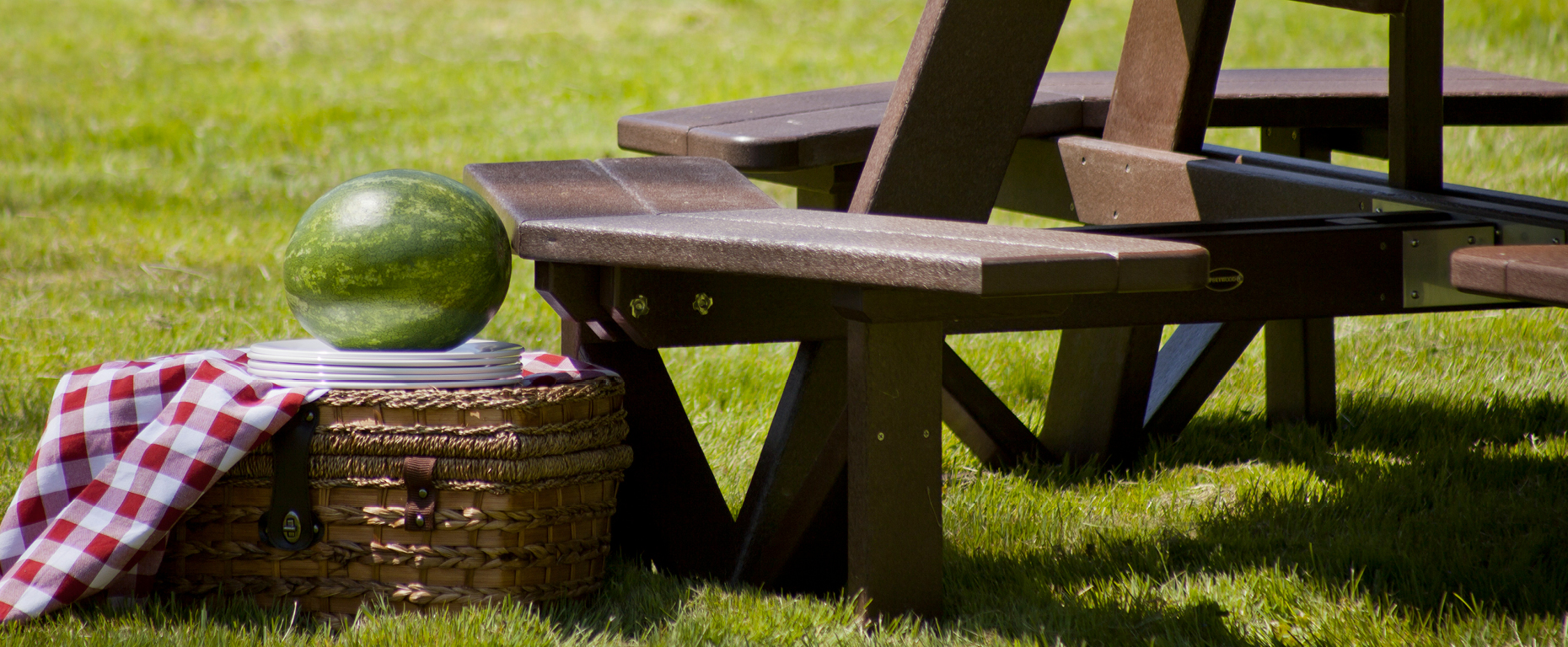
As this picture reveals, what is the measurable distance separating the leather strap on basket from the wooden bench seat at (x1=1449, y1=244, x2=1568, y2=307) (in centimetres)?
135

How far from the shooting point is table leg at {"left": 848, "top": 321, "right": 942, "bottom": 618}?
1.91 m

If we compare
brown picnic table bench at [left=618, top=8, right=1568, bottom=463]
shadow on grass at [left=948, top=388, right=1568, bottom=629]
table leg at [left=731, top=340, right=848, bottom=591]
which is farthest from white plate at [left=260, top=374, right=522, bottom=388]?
brown picnic table bench at [left=618, top=8, right=1568, bottom=463]

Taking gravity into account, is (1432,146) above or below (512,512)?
above

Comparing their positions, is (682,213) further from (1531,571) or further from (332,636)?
(1531,571)

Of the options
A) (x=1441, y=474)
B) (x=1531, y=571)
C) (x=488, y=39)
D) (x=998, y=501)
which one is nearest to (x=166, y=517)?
(x=998, y=501)

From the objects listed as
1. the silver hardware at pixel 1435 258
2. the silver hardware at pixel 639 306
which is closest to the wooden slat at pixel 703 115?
the silver hardware at pixel 639 306

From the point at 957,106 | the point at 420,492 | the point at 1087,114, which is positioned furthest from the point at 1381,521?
the point at 420,492

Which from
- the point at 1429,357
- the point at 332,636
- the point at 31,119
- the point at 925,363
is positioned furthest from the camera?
the point at 31,119

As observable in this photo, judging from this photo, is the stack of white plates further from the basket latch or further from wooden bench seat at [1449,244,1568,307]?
wooden bench seat at [1449,244,1568,307]

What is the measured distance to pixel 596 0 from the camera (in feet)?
41.2

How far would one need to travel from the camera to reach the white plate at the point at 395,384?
6.91ft

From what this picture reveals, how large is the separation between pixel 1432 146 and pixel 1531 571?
2.33ft

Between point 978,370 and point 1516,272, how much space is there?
209 centimetres

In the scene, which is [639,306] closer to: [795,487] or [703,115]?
[795,487]
